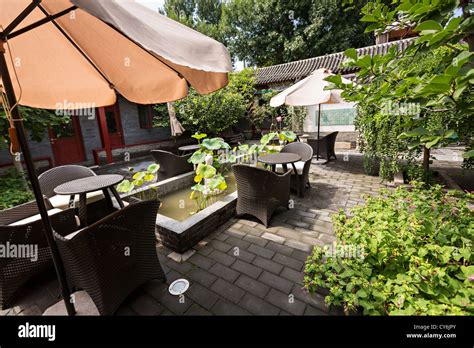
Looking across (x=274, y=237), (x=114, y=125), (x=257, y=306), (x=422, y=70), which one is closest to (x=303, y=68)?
(x=114, y=125)

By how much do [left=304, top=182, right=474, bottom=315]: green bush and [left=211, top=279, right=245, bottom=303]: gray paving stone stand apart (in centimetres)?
68

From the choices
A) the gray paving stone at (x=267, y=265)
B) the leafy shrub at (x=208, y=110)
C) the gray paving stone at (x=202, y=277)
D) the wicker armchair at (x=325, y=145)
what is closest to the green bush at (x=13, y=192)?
the gray paving stone at (x=202, y=277)

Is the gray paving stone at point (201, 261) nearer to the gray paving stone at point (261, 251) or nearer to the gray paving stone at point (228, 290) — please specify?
the gray paving stone at point (228, 290)

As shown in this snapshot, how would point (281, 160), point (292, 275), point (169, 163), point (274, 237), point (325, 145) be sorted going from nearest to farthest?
point (292, 275) < point (274, 237) < point (281, 160) < point (169, 163) < point (325, 145)

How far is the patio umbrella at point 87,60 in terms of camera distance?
1294mm

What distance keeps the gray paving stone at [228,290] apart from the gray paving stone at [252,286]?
0.06m

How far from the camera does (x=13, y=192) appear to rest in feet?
12.7

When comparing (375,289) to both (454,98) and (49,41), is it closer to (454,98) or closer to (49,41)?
(454,98)

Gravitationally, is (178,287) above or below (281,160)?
below

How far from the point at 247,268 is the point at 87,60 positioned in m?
2.96

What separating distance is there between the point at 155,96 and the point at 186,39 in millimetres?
1467

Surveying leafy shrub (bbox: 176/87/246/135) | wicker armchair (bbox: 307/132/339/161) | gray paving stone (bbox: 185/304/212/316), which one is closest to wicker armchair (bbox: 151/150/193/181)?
gray paving stone (bbox: 185/304/212/316)

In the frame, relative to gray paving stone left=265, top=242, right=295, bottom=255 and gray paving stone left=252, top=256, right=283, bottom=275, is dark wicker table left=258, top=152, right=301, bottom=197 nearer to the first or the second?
gray paving stone left=265, top=242, right=295, bottom=255
